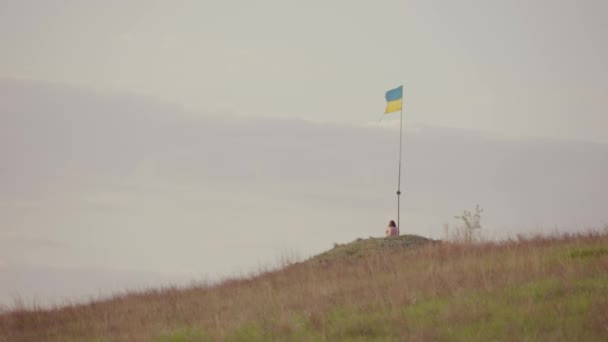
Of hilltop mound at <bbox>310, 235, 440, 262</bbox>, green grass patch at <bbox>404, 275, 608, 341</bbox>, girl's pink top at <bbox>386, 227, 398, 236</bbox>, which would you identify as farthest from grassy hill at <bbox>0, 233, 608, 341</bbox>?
girl's pink top at <bbox>386, 227, 398, 236</bbox>

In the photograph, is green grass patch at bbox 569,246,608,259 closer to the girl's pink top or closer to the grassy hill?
the grassy hill

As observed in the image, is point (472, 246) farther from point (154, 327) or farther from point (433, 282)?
point (154, 327)

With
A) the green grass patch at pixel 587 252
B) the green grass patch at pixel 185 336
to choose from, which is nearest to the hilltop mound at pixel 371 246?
the green grass patch at pixel 587 252

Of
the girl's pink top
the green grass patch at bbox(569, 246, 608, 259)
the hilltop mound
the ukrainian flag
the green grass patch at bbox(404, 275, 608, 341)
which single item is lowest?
the green grass patch at bbox(404, 275, 608, 341)

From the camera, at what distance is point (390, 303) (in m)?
15.5

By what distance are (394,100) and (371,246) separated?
18.4 ft

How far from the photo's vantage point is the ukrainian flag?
28.2 meters

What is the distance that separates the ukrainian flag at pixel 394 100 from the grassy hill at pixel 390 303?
552 cm

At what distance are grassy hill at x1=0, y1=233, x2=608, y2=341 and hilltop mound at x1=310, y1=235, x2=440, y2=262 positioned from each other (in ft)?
1.00

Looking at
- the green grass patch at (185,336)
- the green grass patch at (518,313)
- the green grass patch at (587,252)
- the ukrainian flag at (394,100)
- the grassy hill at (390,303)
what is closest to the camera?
the green grass patch at (518,313)

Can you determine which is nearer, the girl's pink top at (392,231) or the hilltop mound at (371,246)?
the hilltop mound at (371,246)

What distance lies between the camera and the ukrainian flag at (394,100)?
28234 millimetres

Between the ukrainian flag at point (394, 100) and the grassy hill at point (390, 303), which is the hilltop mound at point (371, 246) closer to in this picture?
the grassy hill at point (390, 303)

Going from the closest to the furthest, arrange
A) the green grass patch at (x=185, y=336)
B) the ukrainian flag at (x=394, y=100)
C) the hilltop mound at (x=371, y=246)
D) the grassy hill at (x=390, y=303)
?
the grassy hill at (x=390, y=303) < the green grass patch at (x=185, y=336) < the hilltop mound at (x=371, y=246) < the ukrainian flag at (x=394, y=100)
